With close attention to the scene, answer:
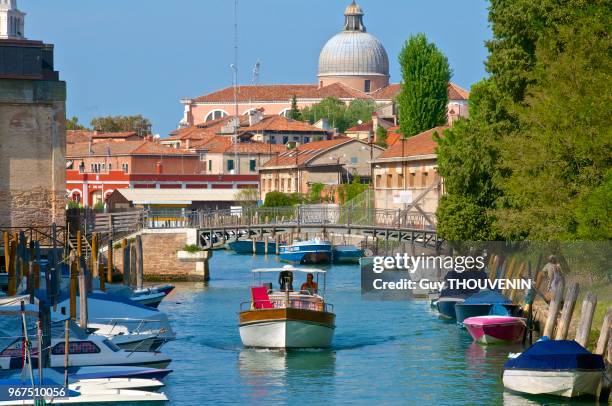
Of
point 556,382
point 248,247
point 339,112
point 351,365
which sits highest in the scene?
point 339,112

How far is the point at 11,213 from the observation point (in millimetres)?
47000

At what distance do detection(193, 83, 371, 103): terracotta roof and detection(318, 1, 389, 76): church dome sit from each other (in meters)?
7.09

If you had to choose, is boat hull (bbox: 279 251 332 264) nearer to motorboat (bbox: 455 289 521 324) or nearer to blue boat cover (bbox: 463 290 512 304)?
motorboat (bbox: 455 289 521 324)

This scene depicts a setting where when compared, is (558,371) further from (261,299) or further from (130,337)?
(261,299)

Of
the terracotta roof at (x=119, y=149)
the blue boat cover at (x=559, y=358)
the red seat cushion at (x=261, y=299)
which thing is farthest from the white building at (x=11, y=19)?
the blue boat cover at (x=559, y=358)

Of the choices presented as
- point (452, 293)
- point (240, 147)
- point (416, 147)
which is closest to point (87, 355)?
point (452, 293)

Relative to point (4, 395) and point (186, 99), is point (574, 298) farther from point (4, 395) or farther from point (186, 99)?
point (186, 99)

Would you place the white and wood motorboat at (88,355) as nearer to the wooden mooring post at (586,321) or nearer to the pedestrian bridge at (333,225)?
the wooden mooring post at (586,321)

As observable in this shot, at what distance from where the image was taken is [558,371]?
82.5 ft

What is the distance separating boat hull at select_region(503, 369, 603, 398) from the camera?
24891 millimetres

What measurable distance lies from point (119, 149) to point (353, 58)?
64.7 meters

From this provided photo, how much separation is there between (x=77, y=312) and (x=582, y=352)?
12120 mm

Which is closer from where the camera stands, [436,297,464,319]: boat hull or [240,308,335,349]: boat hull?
[240,308,335,349]: boat hull

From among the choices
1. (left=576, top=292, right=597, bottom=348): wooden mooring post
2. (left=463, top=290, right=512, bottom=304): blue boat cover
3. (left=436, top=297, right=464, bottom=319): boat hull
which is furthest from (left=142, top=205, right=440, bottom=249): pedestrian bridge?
(left=576, top=292, right=597, bottom=348): wooden mooring post
